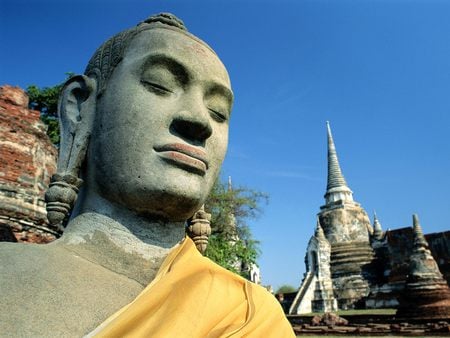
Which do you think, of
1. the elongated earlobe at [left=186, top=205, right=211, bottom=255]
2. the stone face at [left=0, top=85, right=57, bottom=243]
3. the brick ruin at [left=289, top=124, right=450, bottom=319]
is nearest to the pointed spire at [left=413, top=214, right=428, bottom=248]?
the brick ruin at [left=289, top=124, right=450, bottom=319]

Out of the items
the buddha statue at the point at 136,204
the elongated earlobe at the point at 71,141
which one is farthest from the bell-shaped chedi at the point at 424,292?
the elongated earlobe at the point at 71,141

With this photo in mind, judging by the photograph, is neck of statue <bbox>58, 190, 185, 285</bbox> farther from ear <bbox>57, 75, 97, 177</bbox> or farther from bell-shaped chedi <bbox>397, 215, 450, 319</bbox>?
bell-shaped chedi <bbox>397, 215, 450, 319</bbox>

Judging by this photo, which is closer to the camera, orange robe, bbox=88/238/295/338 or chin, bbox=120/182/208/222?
orange robe, bbox=88/238/295/338

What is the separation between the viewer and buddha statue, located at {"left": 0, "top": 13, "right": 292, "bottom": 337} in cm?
150

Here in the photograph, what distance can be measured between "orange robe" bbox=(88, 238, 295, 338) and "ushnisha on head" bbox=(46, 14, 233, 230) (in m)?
0.31

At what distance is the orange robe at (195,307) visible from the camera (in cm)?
144

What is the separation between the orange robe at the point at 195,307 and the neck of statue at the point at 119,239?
0.09 metres

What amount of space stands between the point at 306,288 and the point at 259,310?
956 inches

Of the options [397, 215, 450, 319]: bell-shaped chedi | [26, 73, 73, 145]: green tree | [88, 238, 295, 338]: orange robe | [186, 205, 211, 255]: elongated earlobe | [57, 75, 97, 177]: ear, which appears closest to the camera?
[88, 238, 295, 338]: orange robe

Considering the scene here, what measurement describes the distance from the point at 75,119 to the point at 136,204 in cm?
64

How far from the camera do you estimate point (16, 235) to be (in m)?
8.13

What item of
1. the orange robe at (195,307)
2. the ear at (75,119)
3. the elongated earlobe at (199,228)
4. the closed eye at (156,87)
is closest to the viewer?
the orange robe at (195,307)

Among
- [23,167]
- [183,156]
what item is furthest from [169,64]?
[23,167]

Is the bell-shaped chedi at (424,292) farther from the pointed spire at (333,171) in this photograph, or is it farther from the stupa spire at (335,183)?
the pointed spire at (333,171)
